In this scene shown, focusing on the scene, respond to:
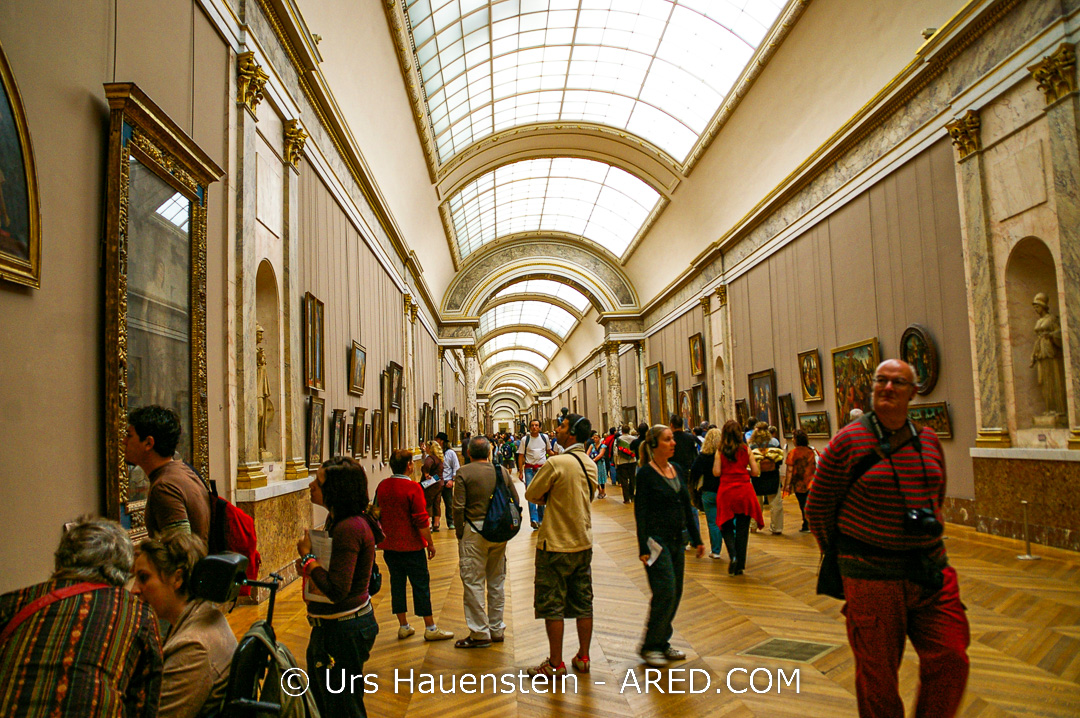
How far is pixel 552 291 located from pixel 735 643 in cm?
3611

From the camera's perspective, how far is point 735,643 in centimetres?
515

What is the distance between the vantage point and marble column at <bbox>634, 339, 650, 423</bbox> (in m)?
28.8

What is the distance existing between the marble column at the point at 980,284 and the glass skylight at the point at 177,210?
355 inches

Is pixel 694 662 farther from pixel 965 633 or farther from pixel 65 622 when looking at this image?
pixel 65 622

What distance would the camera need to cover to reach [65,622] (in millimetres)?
1905

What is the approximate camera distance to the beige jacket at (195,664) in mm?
2227

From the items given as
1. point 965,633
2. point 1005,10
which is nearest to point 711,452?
point 965,633

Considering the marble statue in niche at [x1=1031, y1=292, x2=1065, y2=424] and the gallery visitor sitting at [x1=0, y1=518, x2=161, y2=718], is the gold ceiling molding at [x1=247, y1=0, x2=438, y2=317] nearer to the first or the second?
the gallery visitor sitting at [x1=0, y1=518, x2=161, y2=718]

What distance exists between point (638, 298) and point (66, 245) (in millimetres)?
27086

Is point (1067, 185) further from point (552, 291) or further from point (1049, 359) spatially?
point (552, 291)

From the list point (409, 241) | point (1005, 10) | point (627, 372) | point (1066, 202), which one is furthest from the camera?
point (627, 372)

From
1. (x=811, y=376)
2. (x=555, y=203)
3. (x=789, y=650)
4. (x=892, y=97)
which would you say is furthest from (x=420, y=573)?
(x=555, y=203)

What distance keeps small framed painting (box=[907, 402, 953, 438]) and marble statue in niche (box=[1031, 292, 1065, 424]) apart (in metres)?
1.55
